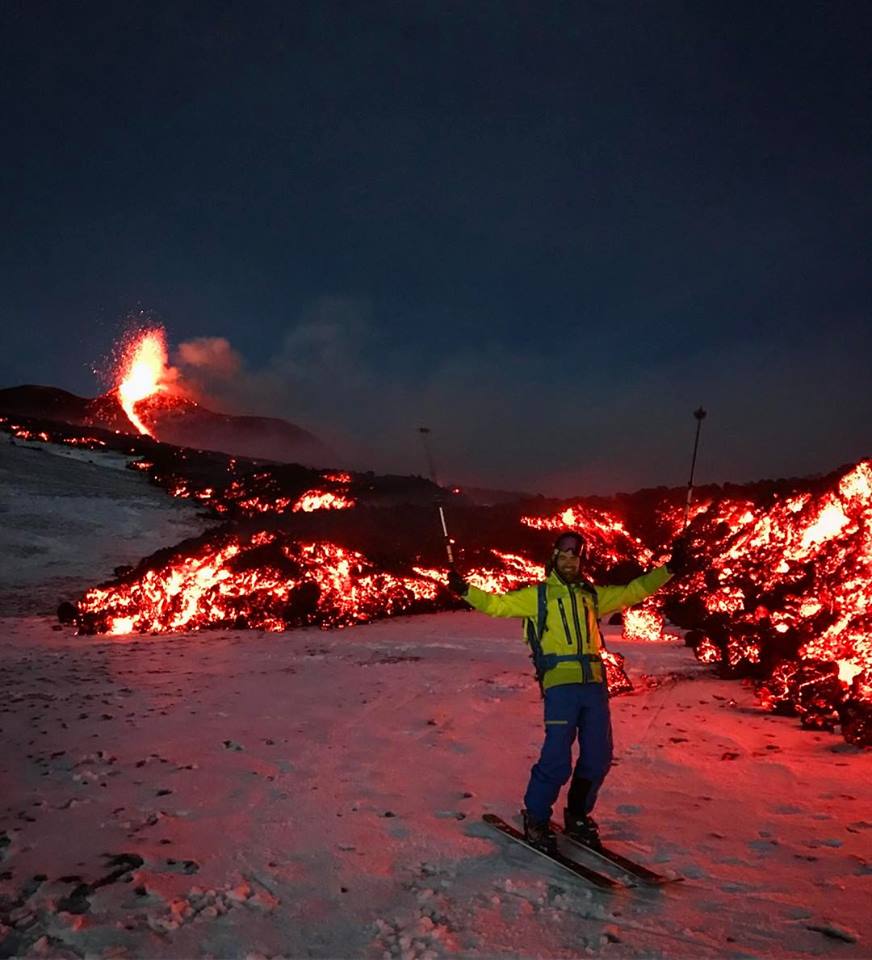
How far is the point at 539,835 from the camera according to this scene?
474 cm

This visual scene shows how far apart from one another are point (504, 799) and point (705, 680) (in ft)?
16.8

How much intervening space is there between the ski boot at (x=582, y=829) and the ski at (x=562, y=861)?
24 centimetres

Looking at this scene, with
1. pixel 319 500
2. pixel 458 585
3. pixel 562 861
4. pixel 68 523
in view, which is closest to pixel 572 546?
pixel 458 585

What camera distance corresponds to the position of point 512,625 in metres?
15.2

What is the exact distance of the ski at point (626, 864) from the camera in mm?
4254

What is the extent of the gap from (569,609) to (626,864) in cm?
175

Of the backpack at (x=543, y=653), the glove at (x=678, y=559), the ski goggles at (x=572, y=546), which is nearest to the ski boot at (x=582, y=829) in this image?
the backpack at (x=543, y=653)

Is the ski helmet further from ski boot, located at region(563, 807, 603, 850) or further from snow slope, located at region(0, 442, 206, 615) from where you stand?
snow slope, located at region(0, 442, 206, 615)

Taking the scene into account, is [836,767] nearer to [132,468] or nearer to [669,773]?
[669,773]

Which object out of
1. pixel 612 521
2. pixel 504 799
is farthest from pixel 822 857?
pixel 612 521

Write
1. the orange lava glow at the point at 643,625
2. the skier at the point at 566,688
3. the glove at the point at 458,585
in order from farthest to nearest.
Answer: the orange lava glow at the point at 643,625
the glove at the point at 458,585
the skier at the point at 566,688

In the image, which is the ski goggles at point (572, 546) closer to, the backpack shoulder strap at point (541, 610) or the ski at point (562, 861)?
the backpack shoulder strap at point (541, 610)

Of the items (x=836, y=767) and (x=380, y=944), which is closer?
(x=380, y=944)

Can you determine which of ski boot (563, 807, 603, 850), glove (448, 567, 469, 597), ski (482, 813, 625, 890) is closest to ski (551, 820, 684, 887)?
ski boot (563, 807, 603, 850)
